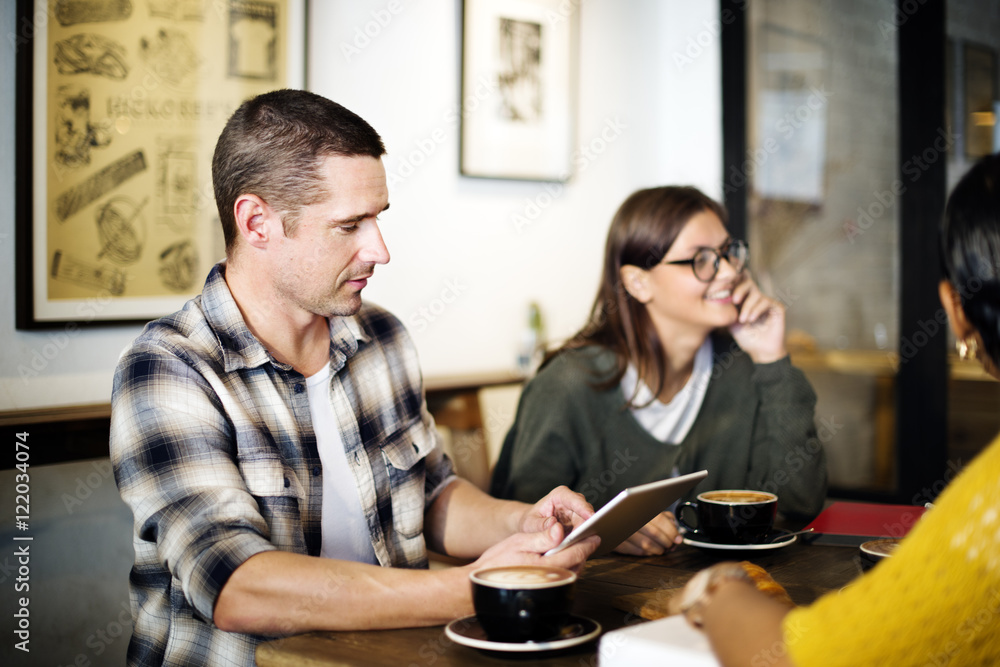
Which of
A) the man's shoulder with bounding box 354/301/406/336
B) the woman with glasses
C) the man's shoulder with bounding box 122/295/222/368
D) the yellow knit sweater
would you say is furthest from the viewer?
the woman with glasses

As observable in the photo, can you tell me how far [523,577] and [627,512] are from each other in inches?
8.5

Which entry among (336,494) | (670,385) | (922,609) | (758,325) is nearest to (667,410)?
(670,385)

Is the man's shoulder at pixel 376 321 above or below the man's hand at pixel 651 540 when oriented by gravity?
above

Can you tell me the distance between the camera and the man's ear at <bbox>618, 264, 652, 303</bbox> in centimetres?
218

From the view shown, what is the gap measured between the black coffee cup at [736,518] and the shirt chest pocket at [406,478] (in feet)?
1.61

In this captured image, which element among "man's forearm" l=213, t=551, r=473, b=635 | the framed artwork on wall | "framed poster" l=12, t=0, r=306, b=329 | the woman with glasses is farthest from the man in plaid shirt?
the framed artwork on wall

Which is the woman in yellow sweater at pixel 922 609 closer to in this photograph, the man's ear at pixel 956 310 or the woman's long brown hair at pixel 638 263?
the man's ear at pixel 956 310

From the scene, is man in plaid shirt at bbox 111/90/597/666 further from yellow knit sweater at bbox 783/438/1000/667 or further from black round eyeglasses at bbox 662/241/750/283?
black round eyeglasses at bbox 662/241/750/283

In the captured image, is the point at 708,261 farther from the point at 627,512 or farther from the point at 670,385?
the point at 627,512

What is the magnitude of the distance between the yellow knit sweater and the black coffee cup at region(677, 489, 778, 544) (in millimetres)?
604

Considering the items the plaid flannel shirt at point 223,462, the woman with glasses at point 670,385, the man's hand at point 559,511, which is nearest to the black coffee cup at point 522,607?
the plaid flannel shirt at point 223,462

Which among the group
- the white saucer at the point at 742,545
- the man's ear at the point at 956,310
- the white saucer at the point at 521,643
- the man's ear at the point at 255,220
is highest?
the man's ear at the point at 255,220

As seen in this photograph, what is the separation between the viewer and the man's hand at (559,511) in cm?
138

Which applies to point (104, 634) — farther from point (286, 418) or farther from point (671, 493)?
point (671, 493)
